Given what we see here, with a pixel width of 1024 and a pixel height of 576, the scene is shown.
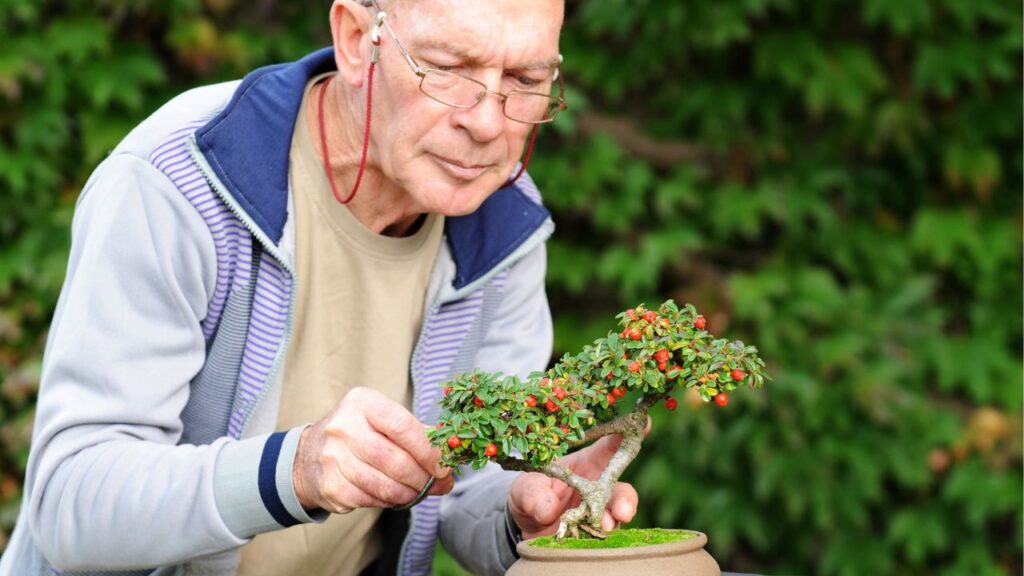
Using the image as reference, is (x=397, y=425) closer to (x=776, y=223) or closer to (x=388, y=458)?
(x=388, y=458)

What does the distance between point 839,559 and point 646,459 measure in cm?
67

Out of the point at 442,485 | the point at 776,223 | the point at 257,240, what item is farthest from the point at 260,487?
the point at 776,223

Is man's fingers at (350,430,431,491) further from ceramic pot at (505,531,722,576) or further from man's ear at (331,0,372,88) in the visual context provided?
man's ear at (331,0,372,88)

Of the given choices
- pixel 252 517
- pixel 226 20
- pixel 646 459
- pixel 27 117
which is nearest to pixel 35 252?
pixel 27 117

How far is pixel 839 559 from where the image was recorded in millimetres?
3820

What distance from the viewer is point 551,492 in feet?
5.96

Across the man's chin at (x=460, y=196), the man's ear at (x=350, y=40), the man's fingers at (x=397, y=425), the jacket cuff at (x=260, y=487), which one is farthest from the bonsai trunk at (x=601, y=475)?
the man's ear at (x=350, y=40)

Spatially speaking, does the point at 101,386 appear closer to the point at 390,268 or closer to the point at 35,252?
the point at 390,268

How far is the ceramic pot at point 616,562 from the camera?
4.65ft

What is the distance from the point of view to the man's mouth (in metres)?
1.77

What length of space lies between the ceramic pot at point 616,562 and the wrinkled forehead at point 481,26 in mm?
675

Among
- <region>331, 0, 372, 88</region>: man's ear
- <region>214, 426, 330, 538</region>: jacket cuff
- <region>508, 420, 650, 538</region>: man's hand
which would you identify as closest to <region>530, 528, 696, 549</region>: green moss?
<region>508, 420, 650, 538</region>: man's hand

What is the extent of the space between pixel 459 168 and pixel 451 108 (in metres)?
0.09

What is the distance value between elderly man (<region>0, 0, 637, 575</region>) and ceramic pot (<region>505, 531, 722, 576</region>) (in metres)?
0.20
